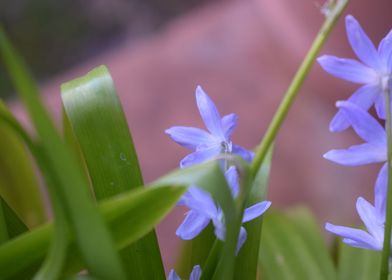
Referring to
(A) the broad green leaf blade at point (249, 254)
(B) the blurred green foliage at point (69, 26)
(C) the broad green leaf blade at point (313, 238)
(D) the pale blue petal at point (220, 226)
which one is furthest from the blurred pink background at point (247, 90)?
(D) the pale blue petal at point (220, 226)

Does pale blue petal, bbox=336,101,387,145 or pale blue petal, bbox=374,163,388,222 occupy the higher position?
pale blue petal, bbox=336,101,387,145

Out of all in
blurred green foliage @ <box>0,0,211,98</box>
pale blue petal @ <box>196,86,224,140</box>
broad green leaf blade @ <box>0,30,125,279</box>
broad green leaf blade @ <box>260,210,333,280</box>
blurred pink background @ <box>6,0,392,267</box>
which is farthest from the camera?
blurred green foliage @ <box>0,0,211,98</box>

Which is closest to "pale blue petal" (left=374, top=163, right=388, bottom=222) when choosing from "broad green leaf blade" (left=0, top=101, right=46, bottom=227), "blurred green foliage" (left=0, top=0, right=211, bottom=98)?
"broad green leaf blade" (left=0, top=101, right=46, bottom=227)

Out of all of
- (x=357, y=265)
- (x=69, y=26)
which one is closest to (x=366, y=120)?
(x=357, y=265)

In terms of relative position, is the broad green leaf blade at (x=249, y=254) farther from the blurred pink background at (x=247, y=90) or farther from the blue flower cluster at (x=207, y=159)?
the blurred pink background at (x=247, y=90)

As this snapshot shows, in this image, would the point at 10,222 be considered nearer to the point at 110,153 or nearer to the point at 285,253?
the point at 110,153

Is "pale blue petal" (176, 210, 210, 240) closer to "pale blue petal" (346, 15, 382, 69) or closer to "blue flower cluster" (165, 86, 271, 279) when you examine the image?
"blue flower cluster" (165, 86, 271, 279)
